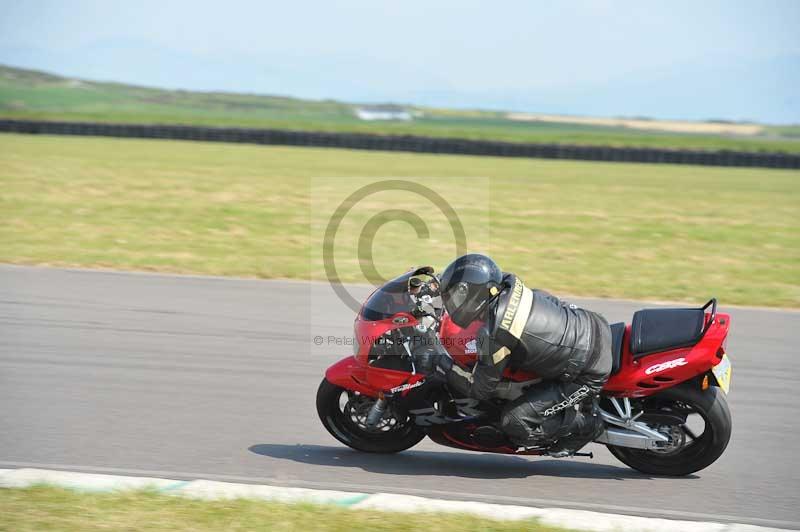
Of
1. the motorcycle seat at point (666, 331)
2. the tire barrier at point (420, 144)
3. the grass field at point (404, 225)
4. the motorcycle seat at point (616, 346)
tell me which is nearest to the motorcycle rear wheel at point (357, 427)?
the motorcycle seat at point (616, 346)

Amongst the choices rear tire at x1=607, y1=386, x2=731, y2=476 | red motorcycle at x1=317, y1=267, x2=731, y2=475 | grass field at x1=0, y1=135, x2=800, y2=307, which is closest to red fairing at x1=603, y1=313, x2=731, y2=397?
red motorcycle at x1=317, y1=267, x2=731, y2=475

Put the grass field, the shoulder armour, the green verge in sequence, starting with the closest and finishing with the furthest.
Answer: the green verge → the shoulder armour → the grass field

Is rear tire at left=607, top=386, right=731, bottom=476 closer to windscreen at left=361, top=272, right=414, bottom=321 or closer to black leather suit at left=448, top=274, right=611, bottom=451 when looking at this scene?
black leather suit at left=448, top=274, right=611, bottom=451

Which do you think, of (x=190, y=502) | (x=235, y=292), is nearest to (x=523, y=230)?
(x=235, y=292)

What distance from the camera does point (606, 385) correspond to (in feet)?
16.7

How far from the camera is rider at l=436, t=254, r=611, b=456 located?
A: 4738 mm

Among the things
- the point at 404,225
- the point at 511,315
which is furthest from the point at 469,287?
the point at 404,225

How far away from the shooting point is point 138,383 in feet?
21.9

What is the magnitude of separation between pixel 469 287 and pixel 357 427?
127 centimetres

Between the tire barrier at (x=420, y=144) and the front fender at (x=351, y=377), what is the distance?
29859 millimetres

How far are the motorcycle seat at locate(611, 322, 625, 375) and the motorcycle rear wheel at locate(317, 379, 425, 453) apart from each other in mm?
1215

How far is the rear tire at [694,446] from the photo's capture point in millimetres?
4988

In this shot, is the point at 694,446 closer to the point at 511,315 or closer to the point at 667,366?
the point at 667,366

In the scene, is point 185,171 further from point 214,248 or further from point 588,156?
point 588,156
